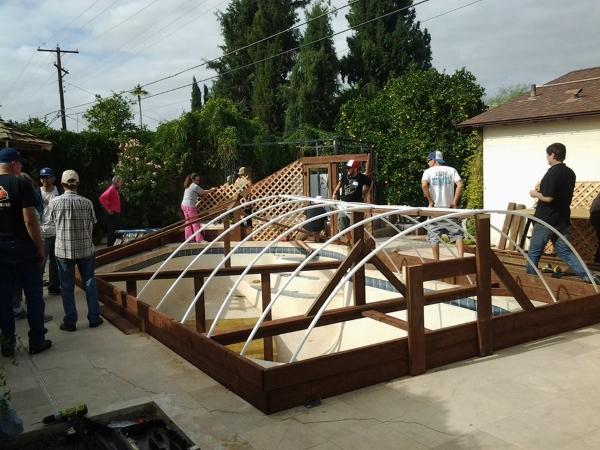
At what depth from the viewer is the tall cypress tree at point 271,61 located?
3067cm

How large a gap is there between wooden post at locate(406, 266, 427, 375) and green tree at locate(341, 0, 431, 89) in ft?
81.9

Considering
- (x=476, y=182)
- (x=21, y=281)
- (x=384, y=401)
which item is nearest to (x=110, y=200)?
(x=21, y=281)

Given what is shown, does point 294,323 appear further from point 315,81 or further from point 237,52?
point 237,52

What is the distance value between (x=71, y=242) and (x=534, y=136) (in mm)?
8113

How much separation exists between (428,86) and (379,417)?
508 inches

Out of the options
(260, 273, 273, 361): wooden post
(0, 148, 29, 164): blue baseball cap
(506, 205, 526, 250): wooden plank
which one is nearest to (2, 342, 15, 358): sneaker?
(0, 148, 29, 164): blue baseball cap

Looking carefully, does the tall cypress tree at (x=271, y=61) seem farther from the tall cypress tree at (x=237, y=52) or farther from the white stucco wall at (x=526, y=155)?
the white stucco wall at (x=526, y=155)

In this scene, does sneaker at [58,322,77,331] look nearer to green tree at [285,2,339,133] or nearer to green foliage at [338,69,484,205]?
green foliage at [338,69,484,205]

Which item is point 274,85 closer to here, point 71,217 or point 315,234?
point 315,234

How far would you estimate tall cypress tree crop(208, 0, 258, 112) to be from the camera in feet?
107

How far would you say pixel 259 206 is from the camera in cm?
1204

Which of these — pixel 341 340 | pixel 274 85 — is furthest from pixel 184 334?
pixel 274 85

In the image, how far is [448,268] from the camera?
4.25 m

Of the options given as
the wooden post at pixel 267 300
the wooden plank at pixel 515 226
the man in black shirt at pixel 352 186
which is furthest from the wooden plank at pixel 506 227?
the wooden post at pixel 267 300
